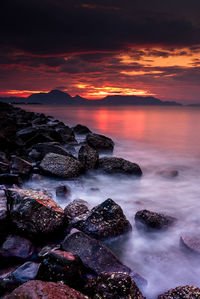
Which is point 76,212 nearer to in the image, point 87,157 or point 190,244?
point 190,244

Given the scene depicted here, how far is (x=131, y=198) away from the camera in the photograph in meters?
6.06

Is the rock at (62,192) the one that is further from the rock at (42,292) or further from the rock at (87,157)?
the rock at (42,292)

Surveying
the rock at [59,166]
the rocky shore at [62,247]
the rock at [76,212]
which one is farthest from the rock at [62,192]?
the rock at [76,212]

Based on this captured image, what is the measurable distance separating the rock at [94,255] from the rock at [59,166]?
11.2ft

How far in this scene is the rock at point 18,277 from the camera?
94.5 inches

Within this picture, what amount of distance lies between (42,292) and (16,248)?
1.27 m

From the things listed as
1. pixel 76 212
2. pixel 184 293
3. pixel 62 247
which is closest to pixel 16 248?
pixel 62 247

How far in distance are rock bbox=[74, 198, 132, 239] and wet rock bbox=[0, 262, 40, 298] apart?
1.05m

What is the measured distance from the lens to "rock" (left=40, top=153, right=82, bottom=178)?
251 inches

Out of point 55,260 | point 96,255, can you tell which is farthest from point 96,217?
point 55,260

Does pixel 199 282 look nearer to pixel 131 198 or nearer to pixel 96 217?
pixel 96 217

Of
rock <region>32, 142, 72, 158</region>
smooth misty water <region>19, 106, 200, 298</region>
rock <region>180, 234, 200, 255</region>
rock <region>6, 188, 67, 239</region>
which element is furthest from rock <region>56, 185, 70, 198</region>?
rock <region>180, 234, 200, 255</region>

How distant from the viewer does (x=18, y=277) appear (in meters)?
2.46

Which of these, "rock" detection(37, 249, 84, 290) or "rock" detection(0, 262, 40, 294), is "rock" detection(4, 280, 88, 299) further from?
"rock" detection(0, 262, 40, 294)
